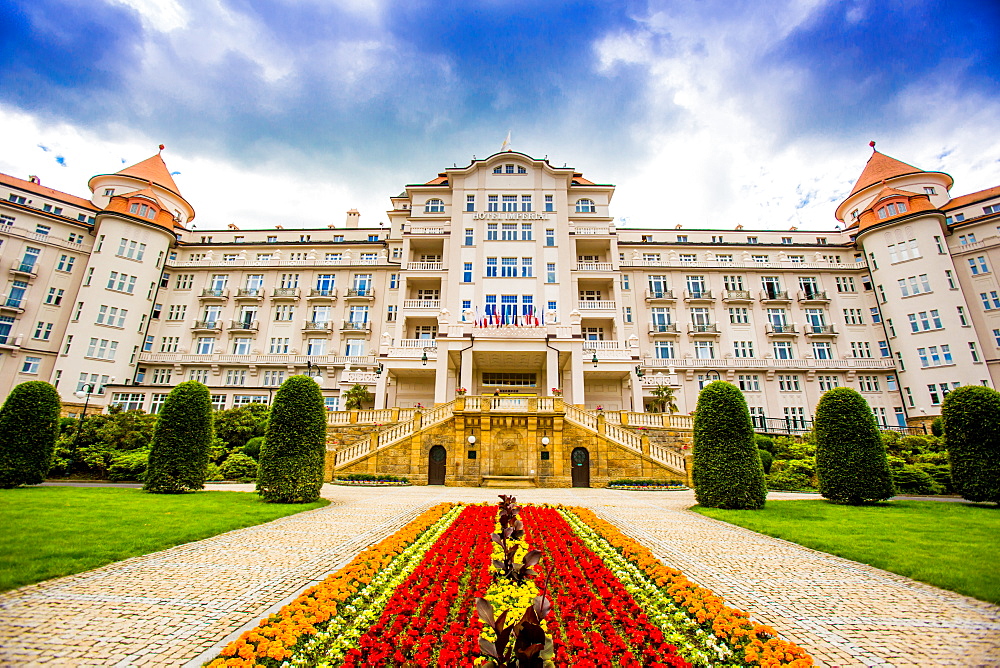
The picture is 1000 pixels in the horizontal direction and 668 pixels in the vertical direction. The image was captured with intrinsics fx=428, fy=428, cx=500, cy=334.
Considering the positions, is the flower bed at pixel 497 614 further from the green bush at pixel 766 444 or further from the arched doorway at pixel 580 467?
the green bush at pixel 766 444

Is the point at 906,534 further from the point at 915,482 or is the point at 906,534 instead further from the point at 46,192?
the point at 46,192

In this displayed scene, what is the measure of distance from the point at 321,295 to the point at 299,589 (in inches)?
1638

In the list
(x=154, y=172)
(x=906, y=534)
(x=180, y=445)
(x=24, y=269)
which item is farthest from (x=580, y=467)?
(x=154, y=172)

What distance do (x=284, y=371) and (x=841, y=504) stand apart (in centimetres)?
4212

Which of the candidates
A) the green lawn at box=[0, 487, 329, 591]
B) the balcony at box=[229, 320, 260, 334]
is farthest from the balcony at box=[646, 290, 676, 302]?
the balcony at box=[229, 320, 260, 334]

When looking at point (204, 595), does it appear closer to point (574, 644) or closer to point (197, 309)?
point (574, 644)

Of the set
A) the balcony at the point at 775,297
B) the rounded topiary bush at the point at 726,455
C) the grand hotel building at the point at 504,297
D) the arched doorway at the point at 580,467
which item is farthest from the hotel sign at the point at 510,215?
the rounded topiary bush at the point at 726,455

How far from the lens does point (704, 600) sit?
566 centimetres

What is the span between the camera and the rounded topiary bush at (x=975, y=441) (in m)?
13.9

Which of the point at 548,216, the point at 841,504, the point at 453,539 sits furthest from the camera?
the point at 548,216

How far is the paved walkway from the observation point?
178 inches

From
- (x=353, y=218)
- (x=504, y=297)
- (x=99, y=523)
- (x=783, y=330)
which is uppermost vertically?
(x=353, y=218)

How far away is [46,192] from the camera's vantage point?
42906 millimetres

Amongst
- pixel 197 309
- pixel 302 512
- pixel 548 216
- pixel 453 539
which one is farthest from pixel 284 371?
Answer: pixel 453 539
